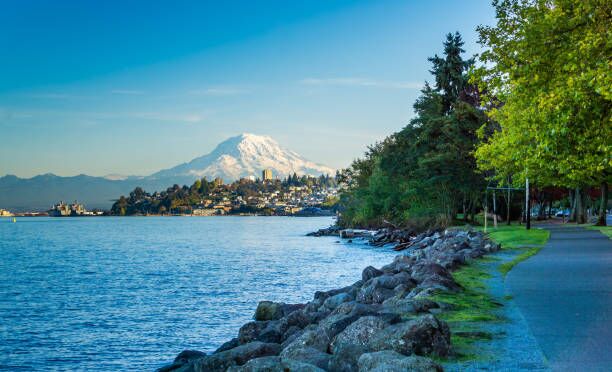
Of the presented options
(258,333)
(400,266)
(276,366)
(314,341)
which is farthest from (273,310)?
(276,366)

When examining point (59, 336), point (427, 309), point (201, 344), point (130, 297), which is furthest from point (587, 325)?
point (130, 297)

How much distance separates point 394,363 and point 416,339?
1486 mm

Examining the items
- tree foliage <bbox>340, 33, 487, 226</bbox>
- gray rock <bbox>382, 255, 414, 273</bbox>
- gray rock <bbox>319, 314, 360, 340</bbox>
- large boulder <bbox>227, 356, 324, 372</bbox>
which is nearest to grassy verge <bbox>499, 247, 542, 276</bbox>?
gray rock <bbox>382, 255, 414, 273</bbox>

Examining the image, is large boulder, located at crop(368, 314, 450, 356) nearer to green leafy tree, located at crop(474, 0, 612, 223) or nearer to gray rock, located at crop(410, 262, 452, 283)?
gray rock, located at crop(410, 262, 452, 283)

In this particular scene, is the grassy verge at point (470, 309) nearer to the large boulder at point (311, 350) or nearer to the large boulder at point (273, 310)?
the large boulder at point (311, 350)

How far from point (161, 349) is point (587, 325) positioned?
12.0 meters

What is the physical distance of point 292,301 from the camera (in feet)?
85.9

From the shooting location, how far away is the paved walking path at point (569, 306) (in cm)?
838

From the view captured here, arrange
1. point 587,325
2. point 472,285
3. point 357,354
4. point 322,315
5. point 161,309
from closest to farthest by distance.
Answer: point 357,354, point 587,325, point 322,315, point 472,285, point 161,309

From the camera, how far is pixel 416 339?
812 cm

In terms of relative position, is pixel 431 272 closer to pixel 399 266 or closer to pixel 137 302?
pixel 399 266

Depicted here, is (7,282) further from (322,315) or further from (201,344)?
(322,315)

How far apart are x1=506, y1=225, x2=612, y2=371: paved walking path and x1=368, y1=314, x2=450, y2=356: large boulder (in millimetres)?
1408

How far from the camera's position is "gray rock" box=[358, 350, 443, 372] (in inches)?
260
